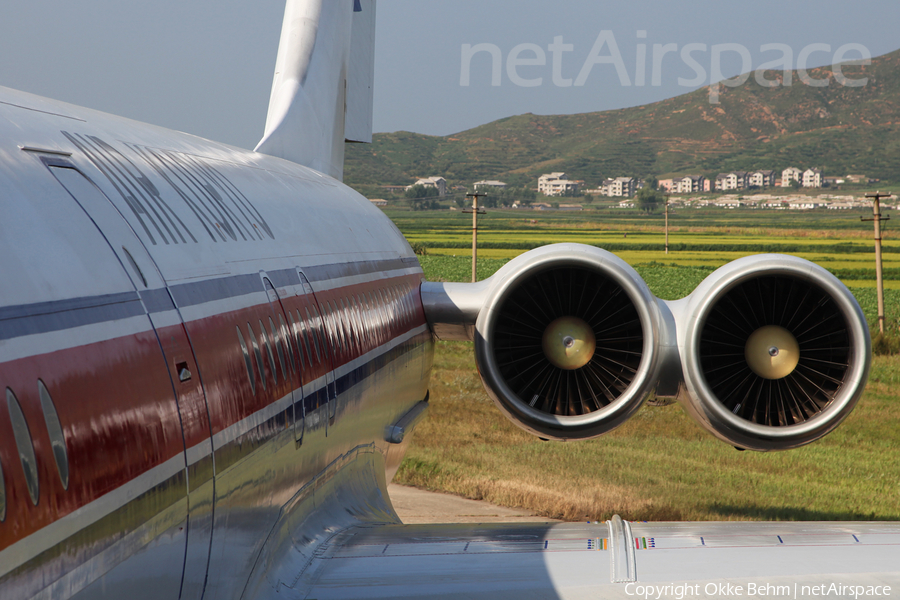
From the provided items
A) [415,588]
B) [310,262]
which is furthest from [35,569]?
[310,262]

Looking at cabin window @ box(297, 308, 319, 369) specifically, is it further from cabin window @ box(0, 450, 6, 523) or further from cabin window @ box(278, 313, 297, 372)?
cabin window @ box(0, 450, 6, 523)

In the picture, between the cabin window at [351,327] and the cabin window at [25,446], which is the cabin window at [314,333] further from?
the cabin window at [25,446]

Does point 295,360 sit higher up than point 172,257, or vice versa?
point 172,257

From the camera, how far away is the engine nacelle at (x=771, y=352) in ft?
23.1

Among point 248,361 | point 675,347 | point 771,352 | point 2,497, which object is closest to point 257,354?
point 248,361

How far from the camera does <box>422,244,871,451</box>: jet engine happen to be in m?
7.16

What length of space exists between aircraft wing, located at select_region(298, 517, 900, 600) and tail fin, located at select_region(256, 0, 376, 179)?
5.57 meters

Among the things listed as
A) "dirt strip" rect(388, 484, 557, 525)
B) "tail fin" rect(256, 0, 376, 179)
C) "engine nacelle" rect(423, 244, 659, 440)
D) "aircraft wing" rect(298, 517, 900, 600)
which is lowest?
"dirt strip" rect(388, 484, 557, 525)

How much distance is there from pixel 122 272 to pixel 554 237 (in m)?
106

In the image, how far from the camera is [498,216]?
160 metres

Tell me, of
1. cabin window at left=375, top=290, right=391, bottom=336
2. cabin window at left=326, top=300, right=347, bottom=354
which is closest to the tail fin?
cabin window at left=375, top=290, right=391, bottom=336

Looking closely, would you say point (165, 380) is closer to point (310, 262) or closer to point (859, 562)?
point (310, 262)

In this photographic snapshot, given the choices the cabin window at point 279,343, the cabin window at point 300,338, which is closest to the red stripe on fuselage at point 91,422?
the cabin window at point 279,343

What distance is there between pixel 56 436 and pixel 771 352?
6.47m
